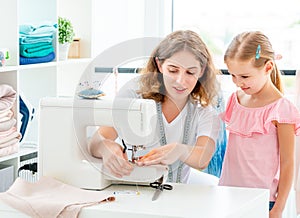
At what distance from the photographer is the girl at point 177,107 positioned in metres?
1.70

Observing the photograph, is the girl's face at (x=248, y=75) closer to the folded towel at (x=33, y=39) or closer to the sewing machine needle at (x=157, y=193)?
the sewing machine needle at (x=157, y=193)

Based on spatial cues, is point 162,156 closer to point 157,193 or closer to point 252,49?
point 157,193

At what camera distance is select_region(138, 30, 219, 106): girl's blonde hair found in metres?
1.87

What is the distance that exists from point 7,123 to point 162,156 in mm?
962

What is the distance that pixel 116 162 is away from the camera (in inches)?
65.8

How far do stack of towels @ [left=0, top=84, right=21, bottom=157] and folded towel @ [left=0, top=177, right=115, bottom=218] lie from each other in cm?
81

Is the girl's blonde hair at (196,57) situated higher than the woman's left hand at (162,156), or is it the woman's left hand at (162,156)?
the girl's blonde hair at (196,57)

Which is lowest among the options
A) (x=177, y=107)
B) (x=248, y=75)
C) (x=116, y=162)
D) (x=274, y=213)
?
(x=274, y=213)

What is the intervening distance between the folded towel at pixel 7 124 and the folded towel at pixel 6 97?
52 mm

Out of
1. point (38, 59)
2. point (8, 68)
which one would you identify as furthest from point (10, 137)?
point (38, 59)

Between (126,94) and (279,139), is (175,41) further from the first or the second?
(279,139)

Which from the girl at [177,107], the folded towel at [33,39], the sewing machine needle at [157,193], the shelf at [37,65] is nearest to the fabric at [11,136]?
the shelf at [37,65]

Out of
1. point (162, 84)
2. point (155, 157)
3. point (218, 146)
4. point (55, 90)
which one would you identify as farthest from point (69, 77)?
point (155, 157)

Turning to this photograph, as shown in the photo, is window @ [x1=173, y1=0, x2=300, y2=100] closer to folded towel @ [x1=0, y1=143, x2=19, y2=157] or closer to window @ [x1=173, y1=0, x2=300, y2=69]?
window @ [x1=173, y1=0, x2=300, y2=69]
